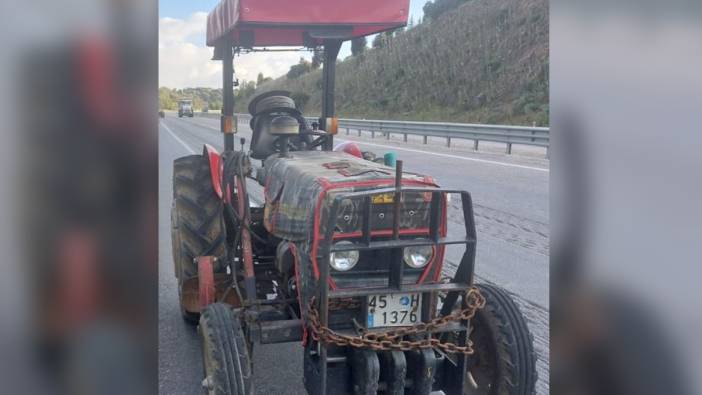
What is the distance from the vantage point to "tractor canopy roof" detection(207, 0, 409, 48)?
152 inches

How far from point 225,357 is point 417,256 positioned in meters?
0.99

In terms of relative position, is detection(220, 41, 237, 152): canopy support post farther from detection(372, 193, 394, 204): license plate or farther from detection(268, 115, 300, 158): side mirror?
detection(372, 193, 394, 204): license plate

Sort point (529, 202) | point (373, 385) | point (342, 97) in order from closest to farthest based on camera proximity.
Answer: point (373, 385) → point (529, 202) → point (342, 97)

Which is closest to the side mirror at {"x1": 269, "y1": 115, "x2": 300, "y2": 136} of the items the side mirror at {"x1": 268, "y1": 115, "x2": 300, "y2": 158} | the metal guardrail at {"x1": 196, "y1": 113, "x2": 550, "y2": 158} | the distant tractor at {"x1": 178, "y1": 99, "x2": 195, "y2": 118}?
the side mirror at {"x1": 268, "y1": 115, "x2": 300, "y2": 158}

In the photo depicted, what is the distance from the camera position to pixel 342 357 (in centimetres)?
289

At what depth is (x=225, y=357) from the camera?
2713mm

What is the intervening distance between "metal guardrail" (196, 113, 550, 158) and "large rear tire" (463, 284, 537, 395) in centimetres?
966

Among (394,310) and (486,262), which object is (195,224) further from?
(486,262)
